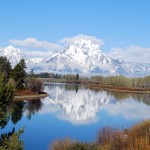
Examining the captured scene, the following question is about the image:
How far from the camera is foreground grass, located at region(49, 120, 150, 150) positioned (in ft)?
75.1

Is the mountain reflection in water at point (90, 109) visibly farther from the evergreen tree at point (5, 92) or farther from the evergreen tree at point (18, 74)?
the evergreen tree at point (5, 92)

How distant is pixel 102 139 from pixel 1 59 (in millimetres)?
100397

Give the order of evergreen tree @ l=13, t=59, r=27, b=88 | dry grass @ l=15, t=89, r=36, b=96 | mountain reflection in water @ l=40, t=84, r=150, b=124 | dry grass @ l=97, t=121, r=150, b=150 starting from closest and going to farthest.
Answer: dry grass @ l=97, t=121, r=150, b=150
mountain reflection in water @ l=40, t=84, r=150, b=124
dry grass @ l=15, t=89, r=36, b=96
evergreen tree @ l=13, t=59, r=27, b=88

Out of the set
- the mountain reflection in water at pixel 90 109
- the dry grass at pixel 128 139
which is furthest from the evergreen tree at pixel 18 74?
the dry grass at pixel 128 139

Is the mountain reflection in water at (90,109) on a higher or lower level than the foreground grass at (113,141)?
lower

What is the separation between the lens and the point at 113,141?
26.7m

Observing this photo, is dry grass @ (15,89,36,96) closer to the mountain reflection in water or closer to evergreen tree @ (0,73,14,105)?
the mountain reflection in water

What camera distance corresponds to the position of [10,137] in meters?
21.1

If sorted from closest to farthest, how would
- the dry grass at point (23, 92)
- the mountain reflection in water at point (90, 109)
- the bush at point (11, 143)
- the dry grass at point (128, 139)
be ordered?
1. the dry grass at point (128, 139)
2. the bush at point (11, 143)
3. the mountain reflection in water at point (90, 109)
4. the dry grass at point (23, 92)

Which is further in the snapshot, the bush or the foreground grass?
the foreground grass

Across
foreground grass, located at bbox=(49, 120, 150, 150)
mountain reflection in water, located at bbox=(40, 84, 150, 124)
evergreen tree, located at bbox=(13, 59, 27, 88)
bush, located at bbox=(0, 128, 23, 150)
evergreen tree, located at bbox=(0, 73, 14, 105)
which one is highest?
evergreen tree, located at bbox=(13, 59, 27, 88)

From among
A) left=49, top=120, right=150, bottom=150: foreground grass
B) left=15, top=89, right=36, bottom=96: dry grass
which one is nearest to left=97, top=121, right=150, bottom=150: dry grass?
left=49, top=120, right=150, bottom=150: foreground grass

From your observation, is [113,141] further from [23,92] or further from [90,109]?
[23,92]

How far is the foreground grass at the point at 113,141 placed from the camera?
22903mm
